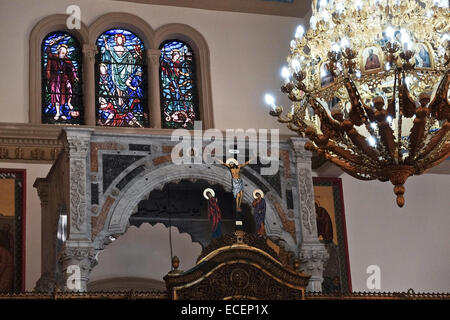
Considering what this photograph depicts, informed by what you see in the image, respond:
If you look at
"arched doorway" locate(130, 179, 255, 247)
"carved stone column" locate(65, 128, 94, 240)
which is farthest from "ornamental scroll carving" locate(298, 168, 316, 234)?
"carved stone column" locate(65, 128, 94, 240)

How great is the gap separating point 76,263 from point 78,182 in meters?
0.94

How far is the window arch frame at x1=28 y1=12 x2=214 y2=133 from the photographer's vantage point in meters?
13.8

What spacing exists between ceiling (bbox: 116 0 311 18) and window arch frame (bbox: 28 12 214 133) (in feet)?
1.29

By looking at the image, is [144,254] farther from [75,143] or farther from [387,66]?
[387,66]

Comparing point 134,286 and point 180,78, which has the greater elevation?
point 180,78

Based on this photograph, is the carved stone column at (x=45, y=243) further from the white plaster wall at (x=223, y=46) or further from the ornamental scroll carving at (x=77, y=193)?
the white plaster wall at (x=223, y=46)

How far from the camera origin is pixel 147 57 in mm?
14523

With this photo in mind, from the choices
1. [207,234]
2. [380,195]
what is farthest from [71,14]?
[380,195]

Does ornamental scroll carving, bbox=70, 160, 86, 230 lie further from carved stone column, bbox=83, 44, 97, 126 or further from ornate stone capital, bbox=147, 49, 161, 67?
ornate stone capital, bbox=147, 49, 161, 67

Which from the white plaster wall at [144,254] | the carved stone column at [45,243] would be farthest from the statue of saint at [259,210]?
the carved stone column at [45,243]

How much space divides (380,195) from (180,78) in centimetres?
337

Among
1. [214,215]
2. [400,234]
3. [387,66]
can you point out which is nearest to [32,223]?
[214,215]

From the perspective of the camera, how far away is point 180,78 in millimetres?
14727
